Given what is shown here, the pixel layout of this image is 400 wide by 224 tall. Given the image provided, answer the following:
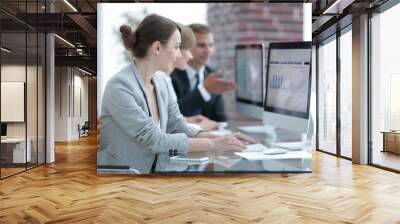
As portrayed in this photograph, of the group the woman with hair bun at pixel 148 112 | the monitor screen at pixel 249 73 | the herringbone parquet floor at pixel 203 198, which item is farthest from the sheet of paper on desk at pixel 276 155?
the monitor screen at pixel 249 73

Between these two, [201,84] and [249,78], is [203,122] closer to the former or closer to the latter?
[201,84]

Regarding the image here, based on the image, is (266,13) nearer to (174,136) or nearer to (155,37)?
(155,37)

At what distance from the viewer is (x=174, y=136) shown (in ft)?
22.4

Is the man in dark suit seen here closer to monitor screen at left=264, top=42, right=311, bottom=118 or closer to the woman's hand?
the woman's hand

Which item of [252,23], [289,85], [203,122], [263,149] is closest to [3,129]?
[203,122]

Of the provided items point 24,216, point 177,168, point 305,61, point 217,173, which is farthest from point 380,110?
point 24,216

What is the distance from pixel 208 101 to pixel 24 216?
3370 mm

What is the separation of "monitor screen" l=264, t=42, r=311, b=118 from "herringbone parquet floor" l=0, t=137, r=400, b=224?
3.58 ft

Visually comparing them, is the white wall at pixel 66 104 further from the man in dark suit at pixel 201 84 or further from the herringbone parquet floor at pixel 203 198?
the man in dark suit at pixel 201 84

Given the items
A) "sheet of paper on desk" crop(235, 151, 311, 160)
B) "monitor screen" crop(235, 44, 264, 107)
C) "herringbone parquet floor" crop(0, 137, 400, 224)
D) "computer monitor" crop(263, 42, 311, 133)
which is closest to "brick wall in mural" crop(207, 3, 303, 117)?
"monitor screen" crop(235, 44, 264, 107)

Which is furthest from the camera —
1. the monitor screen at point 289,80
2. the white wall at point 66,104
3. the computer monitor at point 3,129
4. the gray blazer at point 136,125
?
the white wall at point 66,104

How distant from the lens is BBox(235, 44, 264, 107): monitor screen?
6832 millimetres

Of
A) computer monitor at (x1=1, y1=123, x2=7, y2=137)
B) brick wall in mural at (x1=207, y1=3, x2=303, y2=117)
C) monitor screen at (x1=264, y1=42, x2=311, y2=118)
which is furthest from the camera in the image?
brick wall in mural at (x1=207, y1=3, x2=303, y2=117)

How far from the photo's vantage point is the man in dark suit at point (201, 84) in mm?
6848
